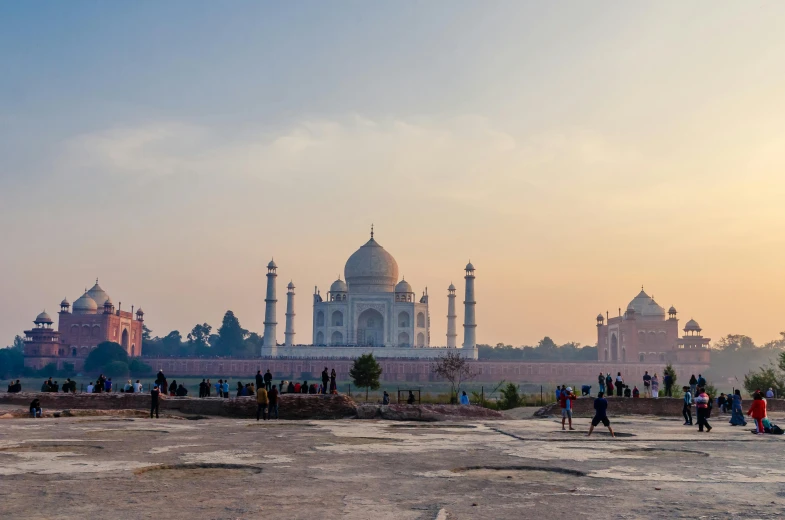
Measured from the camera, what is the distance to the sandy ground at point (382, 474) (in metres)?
6.70

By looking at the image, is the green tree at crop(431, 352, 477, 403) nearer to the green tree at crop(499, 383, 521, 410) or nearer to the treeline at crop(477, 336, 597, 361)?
the green tree at crop(499, 383, 521, 410)

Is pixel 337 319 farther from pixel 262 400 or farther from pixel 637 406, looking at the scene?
pixel 262 400

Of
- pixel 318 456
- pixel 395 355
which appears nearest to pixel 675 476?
pixel 318 456

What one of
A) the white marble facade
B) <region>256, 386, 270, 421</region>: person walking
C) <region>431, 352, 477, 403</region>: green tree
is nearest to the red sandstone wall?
<region>431, 352, 477, 403</region>: green tree

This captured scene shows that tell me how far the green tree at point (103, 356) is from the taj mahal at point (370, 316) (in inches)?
425

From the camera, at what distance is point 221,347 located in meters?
82.6

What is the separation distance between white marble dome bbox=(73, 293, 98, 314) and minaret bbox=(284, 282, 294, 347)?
16.3 meters

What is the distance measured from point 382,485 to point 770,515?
11.1 feet

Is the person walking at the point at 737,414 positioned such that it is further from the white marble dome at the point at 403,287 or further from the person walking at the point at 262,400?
the white marble dome at the point at 403,287

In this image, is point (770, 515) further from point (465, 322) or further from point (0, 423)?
point (465, 322)

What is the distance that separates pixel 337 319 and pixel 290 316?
3899 millimetres

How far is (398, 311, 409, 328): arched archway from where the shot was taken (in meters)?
68.3

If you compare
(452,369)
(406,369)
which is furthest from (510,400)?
(406,369)

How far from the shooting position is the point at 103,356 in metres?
61.9
